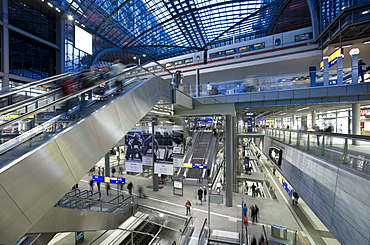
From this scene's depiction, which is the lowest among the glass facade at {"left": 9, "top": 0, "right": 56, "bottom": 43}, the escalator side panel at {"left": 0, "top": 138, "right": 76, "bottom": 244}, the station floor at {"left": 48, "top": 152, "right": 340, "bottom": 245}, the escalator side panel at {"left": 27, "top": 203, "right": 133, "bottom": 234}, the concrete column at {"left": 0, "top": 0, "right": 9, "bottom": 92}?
the station floor at {"left": 48, "top": 152, "right": 340, "bottom": 245}

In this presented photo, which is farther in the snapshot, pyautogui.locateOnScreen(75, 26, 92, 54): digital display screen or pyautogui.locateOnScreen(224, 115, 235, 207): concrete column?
pyautogui.locateOnScreen(75, 26, 92, 54): digital display screen

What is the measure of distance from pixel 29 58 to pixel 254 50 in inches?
866

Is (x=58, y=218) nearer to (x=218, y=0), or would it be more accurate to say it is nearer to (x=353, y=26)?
(x=353, y=26)

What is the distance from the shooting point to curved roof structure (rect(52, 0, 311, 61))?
23.5 meters

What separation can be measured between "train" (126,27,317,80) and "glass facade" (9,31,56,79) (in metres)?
10.6

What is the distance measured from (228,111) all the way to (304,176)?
529 cm

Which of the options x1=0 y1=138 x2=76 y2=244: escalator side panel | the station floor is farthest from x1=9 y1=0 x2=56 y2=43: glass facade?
x1=0 y1=138 x2=76 y2=244: escalator side panel

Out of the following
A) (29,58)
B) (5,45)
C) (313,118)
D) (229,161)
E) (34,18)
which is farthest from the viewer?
(34,18)

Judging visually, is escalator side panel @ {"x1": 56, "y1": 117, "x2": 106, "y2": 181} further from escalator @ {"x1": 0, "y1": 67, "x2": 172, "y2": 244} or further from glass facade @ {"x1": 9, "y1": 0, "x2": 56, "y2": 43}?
glass facade @ {"x1": 9, "y1": 0, "x2": 56, "y2": 43}

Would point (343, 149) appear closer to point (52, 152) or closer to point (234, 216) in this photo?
point (52, 152)

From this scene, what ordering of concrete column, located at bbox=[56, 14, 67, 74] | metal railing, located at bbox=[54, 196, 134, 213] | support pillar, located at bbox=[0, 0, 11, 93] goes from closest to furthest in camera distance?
metal railing, located at bbox=[54, 196, 134, 213] < support pillar, located at bbox=[0, 0, 11, 93] < concrete column, located at bbox=[56, 14, 67, 74]

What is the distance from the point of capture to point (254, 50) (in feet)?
59.3

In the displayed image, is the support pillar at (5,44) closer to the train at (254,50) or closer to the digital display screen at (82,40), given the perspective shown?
the digital display screen at (82,40)

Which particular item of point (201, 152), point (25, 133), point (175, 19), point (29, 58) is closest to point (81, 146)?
point (25, 133)
